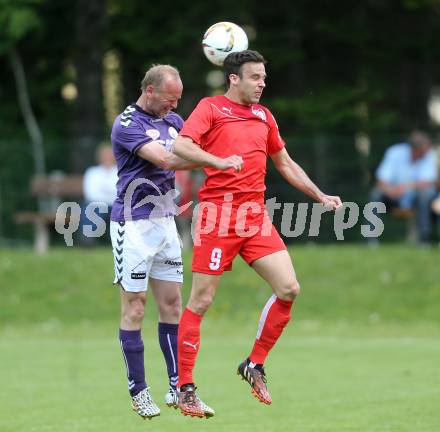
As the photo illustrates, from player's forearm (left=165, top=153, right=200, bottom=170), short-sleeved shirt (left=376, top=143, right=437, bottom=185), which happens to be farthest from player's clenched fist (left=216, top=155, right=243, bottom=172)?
short-sleeved shirt (left=376, top=143, right=437, bottom=185)

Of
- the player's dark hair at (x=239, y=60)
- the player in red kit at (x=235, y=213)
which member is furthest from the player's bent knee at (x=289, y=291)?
the player's dark hair at (x=239, y=60)

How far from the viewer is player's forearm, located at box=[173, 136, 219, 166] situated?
731cm

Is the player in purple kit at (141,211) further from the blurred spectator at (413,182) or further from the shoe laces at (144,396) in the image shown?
the blurred spectator at (413,182)

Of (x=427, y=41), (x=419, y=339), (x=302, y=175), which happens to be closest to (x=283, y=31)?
(x=427, y=41)

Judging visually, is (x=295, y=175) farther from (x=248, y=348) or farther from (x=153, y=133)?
(x=248, y=348)

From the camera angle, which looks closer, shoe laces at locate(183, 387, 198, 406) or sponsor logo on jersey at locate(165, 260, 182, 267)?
shoe laces at locate(183, 387, 198, 406)

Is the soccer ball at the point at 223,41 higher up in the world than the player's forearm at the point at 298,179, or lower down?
higher up

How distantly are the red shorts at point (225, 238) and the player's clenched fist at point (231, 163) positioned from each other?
576mm

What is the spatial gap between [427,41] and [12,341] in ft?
43.9

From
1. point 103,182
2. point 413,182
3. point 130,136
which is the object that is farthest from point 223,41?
point 413,182

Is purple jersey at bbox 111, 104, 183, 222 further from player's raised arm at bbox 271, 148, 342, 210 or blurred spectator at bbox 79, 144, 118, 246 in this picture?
blurred spectator at bbox 79, 144, 118, 246

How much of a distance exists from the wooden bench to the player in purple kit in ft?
33.8

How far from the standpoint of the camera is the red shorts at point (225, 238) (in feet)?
25.4

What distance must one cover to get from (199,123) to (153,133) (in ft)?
1.60
